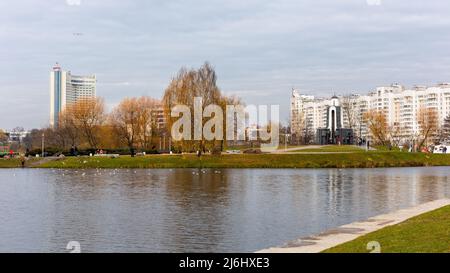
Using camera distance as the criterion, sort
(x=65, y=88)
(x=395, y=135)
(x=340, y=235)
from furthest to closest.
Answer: (x=65, y=88)
(x=395, y=135)
(x=340, y=235)

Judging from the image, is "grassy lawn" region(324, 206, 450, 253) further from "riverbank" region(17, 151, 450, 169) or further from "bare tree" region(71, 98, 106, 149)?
"bare tree" region(71, 98, 106, 149)

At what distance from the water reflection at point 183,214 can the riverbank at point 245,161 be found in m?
35.7

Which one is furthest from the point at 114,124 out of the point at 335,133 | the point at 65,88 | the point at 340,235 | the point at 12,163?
the point at 340,235

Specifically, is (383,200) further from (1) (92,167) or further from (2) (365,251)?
(1) (92,167)

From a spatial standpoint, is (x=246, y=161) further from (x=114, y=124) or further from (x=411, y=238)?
(x=411, y=238)

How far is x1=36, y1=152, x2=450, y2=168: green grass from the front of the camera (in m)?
75.7

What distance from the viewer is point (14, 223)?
22.4 metres

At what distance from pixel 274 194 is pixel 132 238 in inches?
658

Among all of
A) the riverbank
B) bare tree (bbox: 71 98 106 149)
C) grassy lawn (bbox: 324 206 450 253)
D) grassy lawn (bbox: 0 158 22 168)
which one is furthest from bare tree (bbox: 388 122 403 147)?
grassy lawn (bbox: 324 206 450 253)

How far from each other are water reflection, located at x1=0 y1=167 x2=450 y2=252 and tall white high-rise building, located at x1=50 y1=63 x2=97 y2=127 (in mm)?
129112

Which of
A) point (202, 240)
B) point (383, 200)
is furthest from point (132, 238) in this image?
point (383, 200)

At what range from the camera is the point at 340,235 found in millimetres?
17594

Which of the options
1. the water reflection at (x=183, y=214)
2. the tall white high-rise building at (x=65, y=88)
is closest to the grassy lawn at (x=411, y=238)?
the water reflection at (x=183, y=214)

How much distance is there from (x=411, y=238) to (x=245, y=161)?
61.7m
